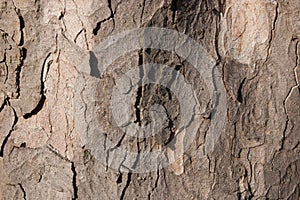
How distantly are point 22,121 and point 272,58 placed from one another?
0.59 meters

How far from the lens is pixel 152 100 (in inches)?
49.1

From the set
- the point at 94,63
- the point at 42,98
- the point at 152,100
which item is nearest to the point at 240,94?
the point at 152,100

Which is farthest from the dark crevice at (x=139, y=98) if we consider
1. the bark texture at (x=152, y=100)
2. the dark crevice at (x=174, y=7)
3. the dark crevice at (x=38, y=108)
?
the dark crevice at (x=38, y=108)

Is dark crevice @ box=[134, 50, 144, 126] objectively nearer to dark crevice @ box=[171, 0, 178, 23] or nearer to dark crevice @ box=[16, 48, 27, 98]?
dark crevice @ box=[171, 0, 178, 23]

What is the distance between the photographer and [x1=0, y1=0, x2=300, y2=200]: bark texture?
4.06 ft

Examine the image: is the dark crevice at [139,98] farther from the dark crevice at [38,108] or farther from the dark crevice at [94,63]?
the dark crevice at [38,108]

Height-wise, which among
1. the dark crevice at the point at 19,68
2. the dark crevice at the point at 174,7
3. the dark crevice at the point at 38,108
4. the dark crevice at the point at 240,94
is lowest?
the dark crevice at the point at 38,108

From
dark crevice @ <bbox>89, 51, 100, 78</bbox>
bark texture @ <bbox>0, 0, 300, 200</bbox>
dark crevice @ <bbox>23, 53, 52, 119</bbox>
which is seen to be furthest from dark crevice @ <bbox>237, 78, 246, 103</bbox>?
dark crevice @ <bbox>23, 53, 52, 119</bbox>

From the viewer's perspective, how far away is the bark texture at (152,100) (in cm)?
124

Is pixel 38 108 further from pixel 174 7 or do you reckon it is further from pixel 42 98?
pixel 174 7

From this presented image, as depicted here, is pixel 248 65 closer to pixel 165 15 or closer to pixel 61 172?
pixel 165 15

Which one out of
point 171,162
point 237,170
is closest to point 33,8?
point 171,162

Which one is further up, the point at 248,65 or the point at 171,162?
the point at 248,65

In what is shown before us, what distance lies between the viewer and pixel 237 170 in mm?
1329
